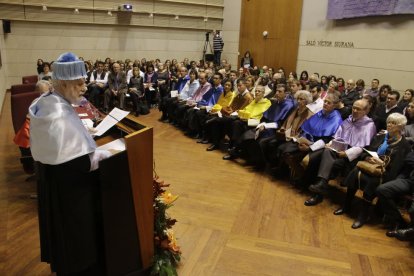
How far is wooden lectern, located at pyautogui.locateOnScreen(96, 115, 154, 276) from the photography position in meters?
2.12

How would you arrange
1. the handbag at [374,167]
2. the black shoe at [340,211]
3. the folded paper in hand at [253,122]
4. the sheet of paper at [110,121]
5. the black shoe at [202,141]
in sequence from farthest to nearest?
the black shoe at [202,141] → the folded paper in hand at [253,122] → the black shoe at [340,211] → the handbag at [374,167] → the sheet of paper at [110,121]

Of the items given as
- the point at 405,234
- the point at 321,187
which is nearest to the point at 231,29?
the point at 321,187

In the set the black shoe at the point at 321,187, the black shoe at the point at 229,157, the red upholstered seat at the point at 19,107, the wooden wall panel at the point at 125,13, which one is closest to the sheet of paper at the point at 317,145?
the black shoe at the point at 321,187

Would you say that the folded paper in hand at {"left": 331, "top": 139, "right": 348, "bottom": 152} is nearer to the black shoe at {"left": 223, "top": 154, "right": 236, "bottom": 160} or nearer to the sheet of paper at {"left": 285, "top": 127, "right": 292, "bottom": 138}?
the sheet of paper at {"left": 285, "top": 127, "right": 292, "bottom": 138}

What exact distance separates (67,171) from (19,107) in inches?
128

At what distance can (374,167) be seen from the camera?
3732 mm

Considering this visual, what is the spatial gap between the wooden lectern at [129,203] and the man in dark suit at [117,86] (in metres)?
6.80

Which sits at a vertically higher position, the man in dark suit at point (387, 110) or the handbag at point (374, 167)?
the man in dark suit at point (387, 110)

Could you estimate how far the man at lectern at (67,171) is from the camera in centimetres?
188

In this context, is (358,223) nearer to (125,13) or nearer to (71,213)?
(71,213)

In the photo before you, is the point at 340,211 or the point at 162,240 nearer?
the point at 162,240

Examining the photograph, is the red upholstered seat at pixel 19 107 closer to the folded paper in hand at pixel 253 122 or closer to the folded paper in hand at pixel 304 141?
the folded paper in hand at pixel 253 122

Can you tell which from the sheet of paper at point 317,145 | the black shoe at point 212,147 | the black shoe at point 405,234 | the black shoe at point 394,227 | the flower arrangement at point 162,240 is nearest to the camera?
the flower arrangement at point 162,240

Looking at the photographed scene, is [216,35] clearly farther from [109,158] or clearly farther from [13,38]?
[109,158]
